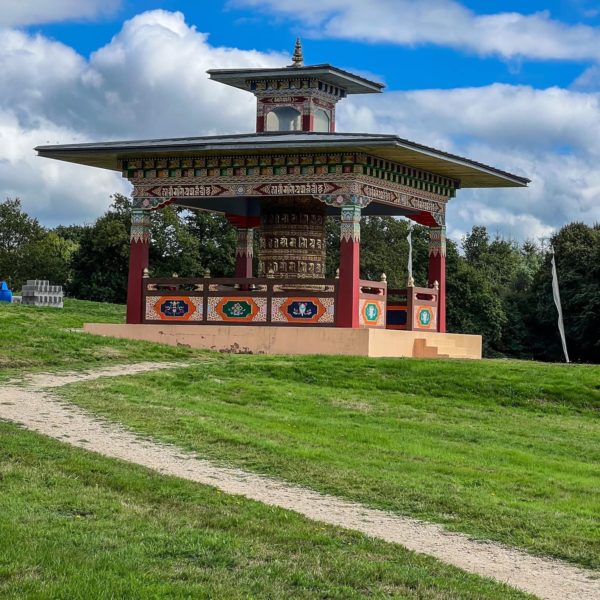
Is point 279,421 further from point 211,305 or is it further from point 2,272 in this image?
point 2,272

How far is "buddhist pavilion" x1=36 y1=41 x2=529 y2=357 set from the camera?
82.8 feet

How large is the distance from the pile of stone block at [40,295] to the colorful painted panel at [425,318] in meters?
12.9

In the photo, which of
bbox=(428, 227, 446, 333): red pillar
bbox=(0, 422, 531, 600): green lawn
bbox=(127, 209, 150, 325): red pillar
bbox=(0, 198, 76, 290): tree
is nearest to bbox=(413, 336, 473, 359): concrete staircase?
bbox=(428, 227, 446, 333): red pillar

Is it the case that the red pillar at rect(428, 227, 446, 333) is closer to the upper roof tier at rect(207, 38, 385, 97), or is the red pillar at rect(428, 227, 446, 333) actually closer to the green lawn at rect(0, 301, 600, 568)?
the upper roof tier at rect(207, 38, 385, 97)

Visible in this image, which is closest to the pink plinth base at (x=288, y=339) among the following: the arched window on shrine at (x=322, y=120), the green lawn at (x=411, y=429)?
the green lawn at (x=411, y=429)

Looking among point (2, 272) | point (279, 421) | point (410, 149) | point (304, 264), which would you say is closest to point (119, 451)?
point (279, 421)

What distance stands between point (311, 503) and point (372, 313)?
15.3 meters

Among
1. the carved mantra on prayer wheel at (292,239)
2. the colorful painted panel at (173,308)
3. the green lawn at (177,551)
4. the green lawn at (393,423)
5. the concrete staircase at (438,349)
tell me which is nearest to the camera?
the green lawn at (177,551)

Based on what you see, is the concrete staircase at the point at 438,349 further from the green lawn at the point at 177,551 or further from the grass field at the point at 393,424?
the green lawn at the point at 177,551

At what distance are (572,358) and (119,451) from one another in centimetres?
4507

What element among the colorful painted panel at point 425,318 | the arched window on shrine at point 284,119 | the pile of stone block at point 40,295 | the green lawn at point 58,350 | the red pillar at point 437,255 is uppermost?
the arched window on shrine at point 284,119

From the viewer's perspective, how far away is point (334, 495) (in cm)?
1146

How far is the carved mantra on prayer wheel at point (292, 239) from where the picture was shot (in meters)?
27.7

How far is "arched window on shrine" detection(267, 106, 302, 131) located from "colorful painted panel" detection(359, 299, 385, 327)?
502 centimetres
